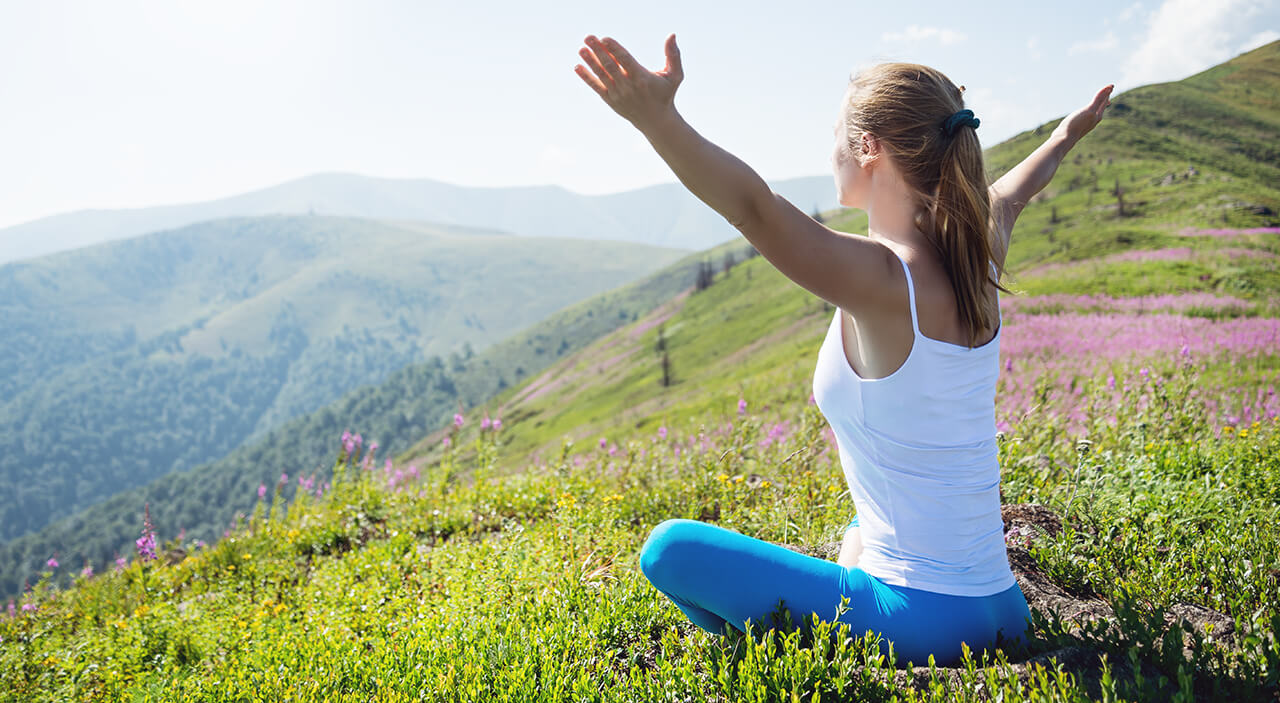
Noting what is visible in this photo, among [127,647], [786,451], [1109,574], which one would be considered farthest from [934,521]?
[127,647]

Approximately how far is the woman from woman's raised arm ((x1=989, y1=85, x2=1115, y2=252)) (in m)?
0.99

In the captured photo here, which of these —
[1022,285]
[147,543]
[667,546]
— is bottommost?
[147,543]

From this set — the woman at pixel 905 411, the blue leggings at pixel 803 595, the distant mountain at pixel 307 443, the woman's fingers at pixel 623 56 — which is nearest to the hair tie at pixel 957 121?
the woman at pixel 905 411

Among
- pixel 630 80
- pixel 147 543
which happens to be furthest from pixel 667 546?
pixel 147 543

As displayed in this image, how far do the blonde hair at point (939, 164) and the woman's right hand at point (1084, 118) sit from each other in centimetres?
194

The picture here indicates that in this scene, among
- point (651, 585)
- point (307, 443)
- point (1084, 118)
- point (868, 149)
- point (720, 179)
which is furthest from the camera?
point (307, 443)

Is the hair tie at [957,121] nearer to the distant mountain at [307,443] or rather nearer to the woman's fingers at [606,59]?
the woman's fingers at [606,59]

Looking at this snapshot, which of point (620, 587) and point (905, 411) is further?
point (620, 587)

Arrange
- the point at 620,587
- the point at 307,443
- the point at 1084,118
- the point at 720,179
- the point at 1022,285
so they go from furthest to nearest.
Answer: the point at 307,443 < the point at 1022,285 < the point at 1084,118 < the point at 620,587 < the point at 720,179

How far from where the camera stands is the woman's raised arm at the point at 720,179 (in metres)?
2.03

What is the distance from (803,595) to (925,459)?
723 mm

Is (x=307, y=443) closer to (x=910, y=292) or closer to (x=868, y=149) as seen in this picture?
(x=868, y=149)

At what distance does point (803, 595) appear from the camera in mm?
2744

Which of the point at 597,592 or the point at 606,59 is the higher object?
the point at 606,59
